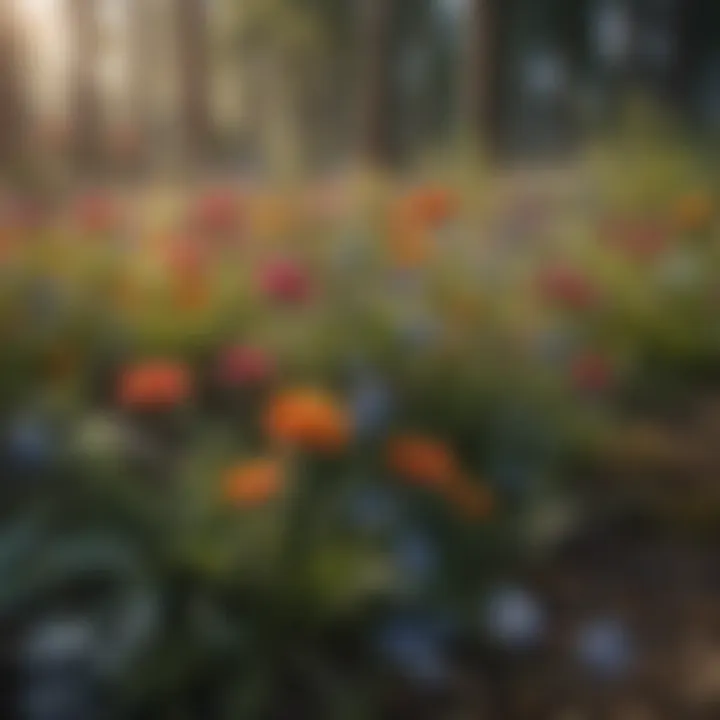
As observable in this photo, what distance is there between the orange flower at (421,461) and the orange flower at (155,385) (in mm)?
158

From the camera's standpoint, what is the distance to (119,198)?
1.12 metres

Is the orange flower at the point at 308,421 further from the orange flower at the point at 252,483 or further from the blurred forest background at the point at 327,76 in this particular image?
the blurred forest background at the point at 327,76

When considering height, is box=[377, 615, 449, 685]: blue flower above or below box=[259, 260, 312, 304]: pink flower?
below

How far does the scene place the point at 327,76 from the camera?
113 centimetres

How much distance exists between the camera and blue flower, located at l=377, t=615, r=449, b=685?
108 centimetres

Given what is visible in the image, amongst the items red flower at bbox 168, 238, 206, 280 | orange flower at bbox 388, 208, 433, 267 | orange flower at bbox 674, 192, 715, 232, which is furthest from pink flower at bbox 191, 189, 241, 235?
orange flower at bbox 674, 192, 715, 232

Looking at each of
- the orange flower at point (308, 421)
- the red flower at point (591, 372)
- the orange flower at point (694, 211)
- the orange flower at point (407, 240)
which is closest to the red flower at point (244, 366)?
the orange flower at point (308, 421)

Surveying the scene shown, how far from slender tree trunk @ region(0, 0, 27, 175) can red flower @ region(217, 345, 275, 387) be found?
0.20 meters

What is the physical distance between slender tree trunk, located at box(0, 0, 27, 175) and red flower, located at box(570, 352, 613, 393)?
17.3 inches

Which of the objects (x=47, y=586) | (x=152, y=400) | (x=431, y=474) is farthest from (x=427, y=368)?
(x=47, y=586)

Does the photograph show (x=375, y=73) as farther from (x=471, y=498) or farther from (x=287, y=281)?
(x=471, y=498)

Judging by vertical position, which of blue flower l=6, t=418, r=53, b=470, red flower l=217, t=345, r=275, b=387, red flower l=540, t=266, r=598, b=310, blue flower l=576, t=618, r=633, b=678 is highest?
red flower l=540, t=266, r=598, b=310

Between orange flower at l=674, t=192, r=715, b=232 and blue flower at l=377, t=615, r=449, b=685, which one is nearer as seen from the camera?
blue flower at l=377, t=615, r=449, b=685

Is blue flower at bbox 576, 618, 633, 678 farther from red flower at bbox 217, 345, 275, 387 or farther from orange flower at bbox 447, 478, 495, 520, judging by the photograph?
red flower at bbox 217, 345, 275, 387
